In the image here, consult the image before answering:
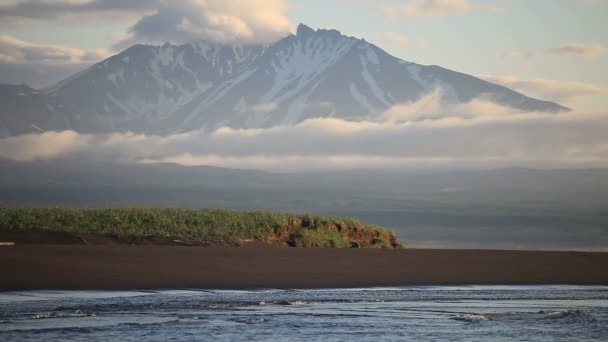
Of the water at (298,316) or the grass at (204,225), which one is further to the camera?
the grass at (204,225)

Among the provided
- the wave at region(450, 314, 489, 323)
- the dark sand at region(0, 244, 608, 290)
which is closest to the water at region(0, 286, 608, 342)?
the wave at region(450, 314, 489, 323)

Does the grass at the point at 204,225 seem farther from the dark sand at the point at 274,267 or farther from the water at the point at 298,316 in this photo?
the water at the point at 298,316

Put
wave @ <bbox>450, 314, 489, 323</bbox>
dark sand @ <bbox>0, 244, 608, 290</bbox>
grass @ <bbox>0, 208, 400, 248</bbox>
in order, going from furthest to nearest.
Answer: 1. grass @ <bbox>0, 208, 400, 248</bbox>
2. dark sand @ <bbox>0, 244, 608, 290</bbox>
3. wave @ <bbox>450, 314, 489, 323</bbox>

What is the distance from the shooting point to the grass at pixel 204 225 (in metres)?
32.8

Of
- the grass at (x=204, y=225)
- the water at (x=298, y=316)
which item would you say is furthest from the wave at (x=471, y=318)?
the grass at (x=204, y=225)

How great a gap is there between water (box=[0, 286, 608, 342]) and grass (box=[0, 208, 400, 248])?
13538mm

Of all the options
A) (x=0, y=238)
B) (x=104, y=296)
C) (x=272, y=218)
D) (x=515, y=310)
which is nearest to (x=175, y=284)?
(x=104, y=296)

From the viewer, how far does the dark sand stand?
21234mm

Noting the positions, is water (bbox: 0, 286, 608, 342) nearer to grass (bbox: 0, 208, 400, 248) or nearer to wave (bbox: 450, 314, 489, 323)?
wave (bbox: 450, 314, 489, 323)

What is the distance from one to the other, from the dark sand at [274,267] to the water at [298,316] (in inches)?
68.2

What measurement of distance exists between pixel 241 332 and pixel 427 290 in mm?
9354

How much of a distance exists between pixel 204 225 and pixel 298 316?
20623mm

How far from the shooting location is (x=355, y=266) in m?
26.4

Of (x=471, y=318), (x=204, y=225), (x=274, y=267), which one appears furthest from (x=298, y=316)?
(x=204, y=225)
